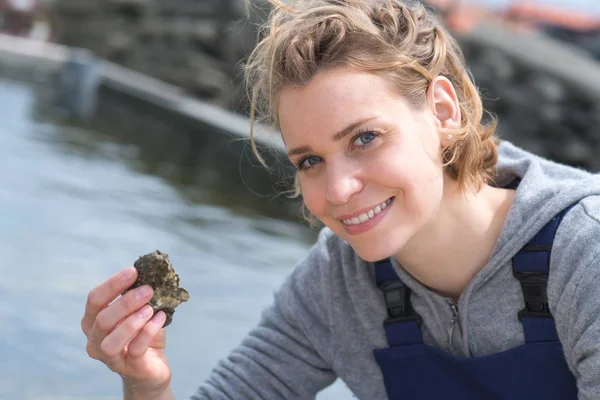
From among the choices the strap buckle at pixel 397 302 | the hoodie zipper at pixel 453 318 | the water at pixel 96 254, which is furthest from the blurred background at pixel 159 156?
the hoodie zipper at pixel 453 318

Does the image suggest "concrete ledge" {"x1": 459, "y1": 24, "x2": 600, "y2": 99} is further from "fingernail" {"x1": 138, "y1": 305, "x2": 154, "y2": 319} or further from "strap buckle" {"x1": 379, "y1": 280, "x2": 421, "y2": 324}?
"fingernail" {"x1": 138, "y1": 305, "x2": 154, "y2": 319}

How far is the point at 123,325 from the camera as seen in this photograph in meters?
1.88

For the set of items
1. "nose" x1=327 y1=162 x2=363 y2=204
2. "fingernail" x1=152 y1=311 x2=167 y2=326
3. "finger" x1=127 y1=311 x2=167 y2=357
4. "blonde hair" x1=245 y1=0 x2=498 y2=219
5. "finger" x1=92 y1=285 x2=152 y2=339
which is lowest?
"finger" x1=127 y1=311 x2=167 y2=357

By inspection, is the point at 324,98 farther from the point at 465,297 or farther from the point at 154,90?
the point at 154,90

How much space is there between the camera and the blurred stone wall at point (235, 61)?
9273 mm

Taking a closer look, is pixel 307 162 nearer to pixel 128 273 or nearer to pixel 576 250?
pixel 128 273

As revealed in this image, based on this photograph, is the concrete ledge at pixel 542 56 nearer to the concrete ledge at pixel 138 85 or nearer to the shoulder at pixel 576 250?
the concrete ledge at pixel 138 85

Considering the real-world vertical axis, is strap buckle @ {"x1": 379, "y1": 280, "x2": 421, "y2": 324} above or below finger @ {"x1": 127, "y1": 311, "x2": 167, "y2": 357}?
above

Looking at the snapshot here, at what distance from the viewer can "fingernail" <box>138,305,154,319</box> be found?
1.88m

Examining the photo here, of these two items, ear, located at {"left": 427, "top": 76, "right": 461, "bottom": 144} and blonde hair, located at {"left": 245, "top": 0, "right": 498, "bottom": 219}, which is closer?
blonde hair, located at {"left": 245, "top": 0, "right": 498, "bottom": 219}

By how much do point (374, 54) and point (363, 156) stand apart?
8.7 inches

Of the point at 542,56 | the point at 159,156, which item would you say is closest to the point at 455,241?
the point at 159,156

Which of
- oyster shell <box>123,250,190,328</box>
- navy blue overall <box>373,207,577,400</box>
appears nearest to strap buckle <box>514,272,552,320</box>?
navy blue overall <box>373,207,577,400</box>

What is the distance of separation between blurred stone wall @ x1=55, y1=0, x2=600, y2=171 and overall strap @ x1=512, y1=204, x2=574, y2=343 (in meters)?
5.43
